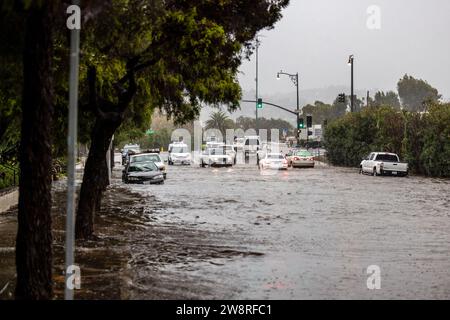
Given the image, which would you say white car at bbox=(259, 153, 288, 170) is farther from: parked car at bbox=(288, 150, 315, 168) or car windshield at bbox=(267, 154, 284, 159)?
parked car at bbox=(288, 150, 315, 168)

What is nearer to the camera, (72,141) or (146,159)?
(72,141)

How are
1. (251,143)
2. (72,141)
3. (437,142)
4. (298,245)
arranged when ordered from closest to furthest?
(72,141) → (298,245) → (437,142) → (251,143)

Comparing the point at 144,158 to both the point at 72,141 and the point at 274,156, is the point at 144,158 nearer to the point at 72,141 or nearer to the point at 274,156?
the point at 274,156

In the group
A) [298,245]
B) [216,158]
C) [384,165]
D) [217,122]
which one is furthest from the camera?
[217,122]

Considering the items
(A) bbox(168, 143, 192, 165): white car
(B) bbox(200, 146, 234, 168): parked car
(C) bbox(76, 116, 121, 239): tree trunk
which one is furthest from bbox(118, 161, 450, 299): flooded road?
(A) bbox(168, 143, 192, 165): white car

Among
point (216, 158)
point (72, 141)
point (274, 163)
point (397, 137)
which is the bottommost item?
point (274, 163)

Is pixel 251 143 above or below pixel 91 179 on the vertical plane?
above

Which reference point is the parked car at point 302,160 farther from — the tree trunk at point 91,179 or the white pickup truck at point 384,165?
the tree trunk at point 91,179

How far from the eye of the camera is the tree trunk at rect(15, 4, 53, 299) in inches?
288

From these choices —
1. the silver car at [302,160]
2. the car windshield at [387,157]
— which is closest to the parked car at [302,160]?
the silver car at [302,160]

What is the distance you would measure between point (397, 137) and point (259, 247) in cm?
3708

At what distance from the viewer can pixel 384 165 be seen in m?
42.4

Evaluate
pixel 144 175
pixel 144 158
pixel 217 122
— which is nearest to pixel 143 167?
pixel 144 175

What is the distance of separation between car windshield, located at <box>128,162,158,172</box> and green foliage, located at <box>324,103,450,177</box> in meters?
17.2
